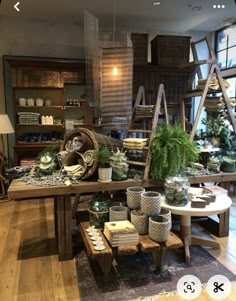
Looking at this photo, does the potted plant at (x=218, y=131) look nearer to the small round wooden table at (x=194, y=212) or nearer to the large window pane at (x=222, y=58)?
the small round wooden table at (x=194, y=212)

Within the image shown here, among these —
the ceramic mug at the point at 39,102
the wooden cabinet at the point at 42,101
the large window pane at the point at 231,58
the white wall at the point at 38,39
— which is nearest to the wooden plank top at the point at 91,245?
the wooden cabinet at the point at 42,101

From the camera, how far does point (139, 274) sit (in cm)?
234

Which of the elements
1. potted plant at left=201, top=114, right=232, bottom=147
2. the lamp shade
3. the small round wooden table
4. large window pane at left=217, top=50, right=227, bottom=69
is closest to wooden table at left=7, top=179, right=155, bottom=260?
the small round wooden table

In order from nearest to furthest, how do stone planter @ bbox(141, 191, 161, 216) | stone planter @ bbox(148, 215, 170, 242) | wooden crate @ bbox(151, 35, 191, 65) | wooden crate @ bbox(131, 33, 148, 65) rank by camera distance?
stone planter @ bbox(148, 215, 170, 242)
stone planter @ bbox(141, 191, 161, 216)
wooden crate @ bbox(131, 33, 148, 65)
wooden crate @ bbox(151, 35, 191, 65)

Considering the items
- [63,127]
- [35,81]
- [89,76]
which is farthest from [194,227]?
[35,81]

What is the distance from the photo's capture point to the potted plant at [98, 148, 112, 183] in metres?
2.58

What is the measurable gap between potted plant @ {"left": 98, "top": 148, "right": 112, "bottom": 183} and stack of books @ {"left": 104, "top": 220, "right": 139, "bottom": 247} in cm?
49

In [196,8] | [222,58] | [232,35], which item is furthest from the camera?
[222,58]

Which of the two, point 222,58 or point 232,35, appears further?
point 222,58

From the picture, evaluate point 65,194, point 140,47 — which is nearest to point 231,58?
point 140,47

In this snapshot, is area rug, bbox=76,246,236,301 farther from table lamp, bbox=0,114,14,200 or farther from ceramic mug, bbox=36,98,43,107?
ceramic mug, bbox=36,98,43,107

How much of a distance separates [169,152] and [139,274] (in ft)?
3.57

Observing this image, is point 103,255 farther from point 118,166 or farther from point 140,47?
point 140,47

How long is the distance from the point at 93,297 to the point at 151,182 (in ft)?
3.73
